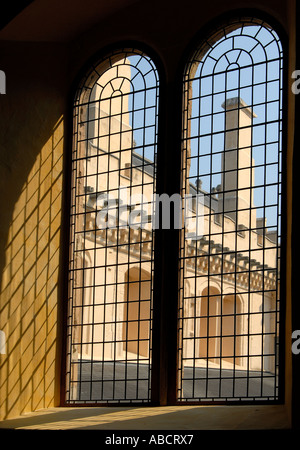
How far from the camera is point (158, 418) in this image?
9383 millimetres

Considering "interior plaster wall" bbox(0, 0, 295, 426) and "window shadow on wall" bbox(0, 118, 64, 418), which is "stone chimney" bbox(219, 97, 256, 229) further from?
"window shadow on wall" bbox(0, 118, 64, 418)

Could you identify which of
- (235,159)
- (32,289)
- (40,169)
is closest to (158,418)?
(32,289)

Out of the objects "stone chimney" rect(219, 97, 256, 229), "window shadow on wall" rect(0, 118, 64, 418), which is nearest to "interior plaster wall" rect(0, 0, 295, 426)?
"window shadow on wall" rect(0, 118, 64, 418)

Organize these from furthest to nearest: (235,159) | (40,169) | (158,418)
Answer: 1. (235,159)
2. (40,169)
3. (158,418)

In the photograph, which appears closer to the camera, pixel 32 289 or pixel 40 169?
pixel 32 289

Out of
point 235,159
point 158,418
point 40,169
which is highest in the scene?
point 235,159

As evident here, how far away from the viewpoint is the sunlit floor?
8.54 metres

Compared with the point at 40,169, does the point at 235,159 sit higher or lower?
higher

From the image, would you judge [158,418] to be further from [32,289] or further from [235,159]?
[235,159]

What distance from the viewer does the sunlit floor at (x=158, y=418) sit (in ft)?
28.0

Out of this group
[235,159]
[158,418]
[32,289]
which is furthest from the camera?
[235,159]

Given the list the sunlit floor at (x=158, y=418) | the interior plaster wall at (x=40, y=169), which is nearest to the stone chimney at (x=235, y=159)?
the interior plaster wall at (x=40, y=169)
